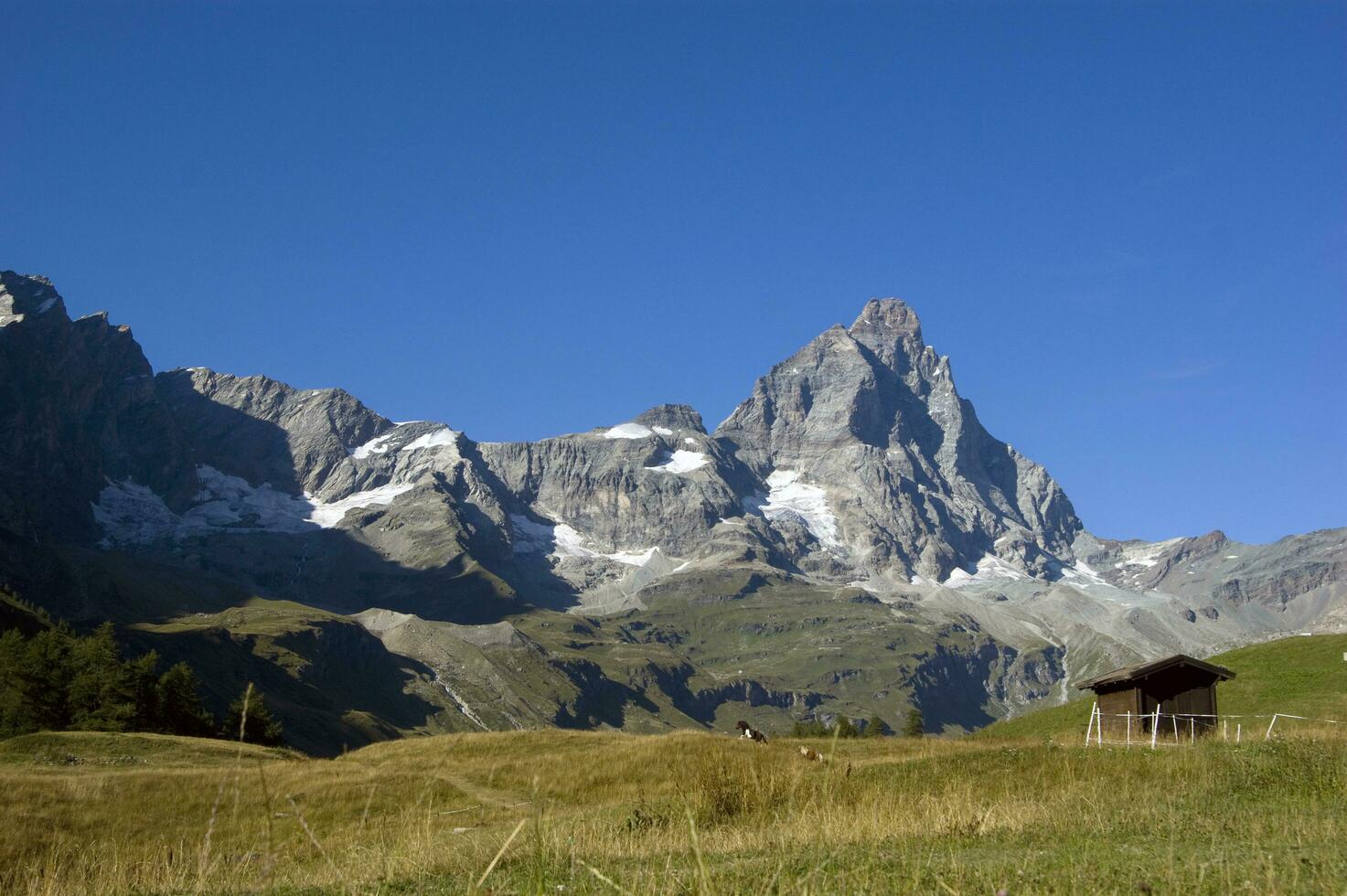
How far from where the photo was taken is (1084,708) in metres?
61.1

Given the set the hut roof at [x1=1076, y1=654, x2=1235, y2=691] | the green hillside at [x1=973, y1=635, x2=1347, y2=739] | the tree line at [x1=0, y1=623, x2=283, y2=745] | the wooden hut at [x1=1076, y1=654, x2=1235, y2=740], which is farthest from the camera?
the tree line at [x1=0, y1=623, x2=283, y2=745]

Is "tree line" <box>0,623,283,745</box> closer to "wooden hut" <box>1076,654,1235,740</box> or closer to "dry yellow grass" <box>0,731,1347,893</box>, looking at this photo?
"dry yellow grass" <box>0,731,1347,893</box>

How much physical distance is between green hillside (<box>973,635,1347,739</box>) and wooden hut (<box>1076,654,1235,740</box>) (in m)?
4.05

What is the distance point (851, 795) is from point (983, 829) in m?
6.80

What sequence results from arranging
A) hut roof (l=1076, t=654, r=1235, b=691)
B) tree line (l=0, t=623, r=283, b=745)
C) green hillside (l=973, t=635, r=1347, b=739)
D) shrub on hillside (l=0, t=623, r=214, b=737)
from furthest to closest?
shrub on hillside (l=0, t=623, r=214, b=737)
tree line (l=0, t=623, r=283, b=745)
green hillside (l=973, t=635, r=1347, b=739)
hut roof (l=1076, t=654, r=1235, b=691)

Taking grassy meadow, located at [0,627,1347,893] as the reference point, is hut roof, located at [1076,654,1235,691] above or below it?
above

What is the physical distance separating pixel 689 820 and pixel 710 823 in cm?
1534

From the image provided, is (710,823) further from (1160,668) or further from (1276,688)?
(1276,688)

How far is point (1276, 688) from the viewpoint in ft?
175

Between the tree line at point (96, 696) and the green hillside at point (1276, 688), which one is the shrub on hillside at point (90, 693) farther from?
the green hillside at point (1276, 688)

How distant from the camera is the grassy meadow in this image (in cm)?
1023

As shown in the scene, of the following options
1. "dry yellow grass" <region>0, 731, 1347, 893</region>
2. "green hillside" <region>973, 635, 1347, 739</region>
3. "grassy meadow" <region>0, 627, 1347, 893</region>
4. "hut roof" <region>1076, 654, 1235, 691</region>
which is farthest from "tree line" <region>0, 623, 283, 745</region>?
"hut roof" <region>1076, 654, 1235, 691</region>

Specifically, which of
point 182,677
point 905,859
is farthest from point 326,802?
point 182,677

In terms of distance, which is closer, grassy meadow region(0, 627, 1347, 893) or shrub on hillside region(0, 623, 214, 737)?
grassy meadow region(0, 627, 1347, 893)
